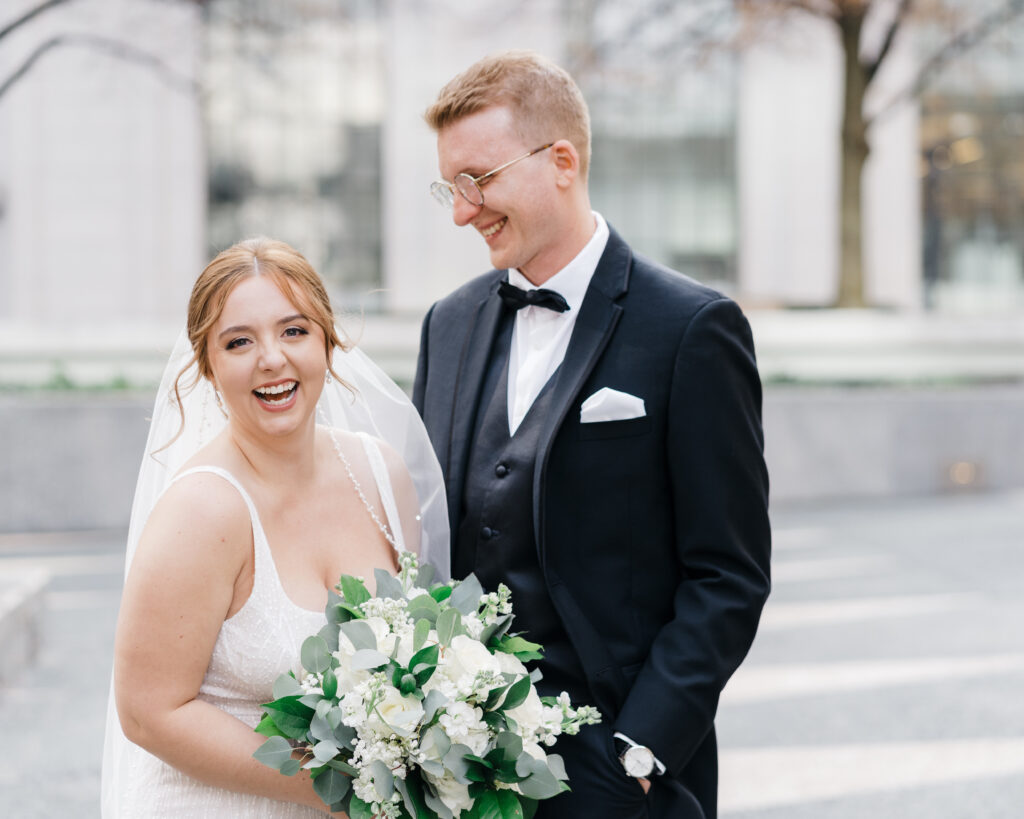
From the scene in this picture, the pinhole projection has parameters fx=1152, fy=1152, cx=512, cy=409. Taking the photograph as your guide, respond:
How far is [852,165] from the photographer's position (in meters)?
15.0

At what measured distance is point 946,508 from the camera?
11.6 meters

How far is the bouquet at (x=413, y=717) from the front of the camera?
6.58 ft

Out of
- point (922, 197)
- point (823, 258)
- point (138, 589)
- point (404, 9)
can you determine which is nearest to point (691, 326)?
point (138, 589)

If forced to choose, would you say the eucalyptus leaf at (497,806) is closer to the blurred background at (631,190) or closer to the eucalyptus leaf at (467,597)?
the eucalyptus leaf at (467,597)

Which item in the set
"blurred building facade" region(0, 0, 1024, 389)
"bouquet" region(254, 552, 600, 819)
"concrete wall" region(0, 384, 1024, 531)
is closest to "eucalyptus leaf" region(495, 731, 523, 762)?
"bouquet" region(254, 552, 600, 819)

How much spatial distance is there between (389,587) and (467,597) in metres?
0.15

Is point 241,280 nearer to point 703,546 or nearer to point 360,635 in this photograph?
point 360,635

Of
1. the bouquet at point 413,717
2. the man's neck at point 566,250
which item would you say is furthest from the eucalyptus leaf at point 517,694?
the man's neck at point 566,250

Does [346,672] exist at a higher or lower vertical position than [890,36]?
lower

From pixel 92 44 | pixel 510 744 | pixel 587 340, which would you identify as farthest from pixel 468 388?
pixel 92 44

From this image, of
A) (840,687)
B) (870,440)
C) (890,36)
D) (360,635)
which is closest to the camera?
(360,635)

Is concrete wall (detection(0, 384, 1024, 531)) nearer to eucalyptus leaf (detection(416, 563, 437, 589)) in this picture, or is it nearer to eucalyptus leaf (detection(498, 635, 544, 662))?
eucalyptus leaf (detection(416, 563, 437, 589))

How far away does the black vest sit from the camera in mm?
2574

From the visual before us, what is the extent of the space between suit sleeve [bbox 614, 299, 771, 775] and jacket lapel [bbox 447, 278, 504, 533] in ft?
1.64
